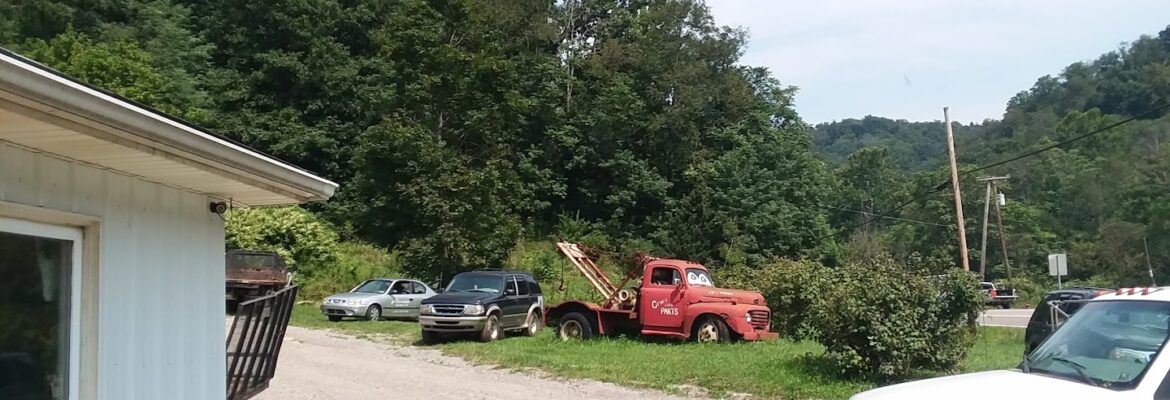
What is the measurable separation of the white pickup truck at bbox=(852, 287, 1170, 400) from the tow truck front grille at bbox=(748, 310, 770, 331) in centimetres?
1461

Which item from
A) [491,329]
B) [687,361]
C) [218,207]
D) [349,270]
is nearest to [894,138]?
[349,270]

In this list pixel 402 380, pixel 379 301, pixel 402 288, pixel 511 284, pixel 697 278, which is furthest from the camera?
pixel 402 288

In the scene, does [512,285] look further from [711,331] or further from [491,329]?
[711,331]

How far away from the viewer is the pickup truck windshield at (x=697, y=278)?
69.2 feet

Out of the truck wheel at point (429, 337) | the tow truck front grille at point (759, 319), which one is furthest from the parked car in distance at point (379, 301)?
the tow truck front grille at point (759, 319)

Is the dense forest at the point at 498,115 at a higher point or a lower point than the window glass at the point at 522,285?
higher

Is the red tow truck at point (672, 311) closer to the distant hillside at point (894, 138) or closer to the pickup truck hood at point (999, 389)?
the pickup truck hood at point (999, 389)

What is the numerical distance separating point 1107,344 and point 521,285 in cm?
1856

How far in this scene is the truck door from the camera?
68.0 feet

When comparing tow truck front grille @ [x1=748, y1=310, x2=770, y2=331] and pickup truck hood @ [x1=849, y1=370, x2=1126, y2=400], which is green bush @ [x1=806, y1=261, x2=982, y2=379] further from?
pickup truck hood @ [x1=849, y1=370, x2=1126, y2=400]

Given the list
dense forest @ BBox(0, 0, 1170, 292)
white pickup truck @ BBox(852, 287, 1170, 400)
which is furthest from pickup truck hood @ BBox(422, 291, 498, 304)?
white pickup truck @ BBox(852, 287, 1170, 400)

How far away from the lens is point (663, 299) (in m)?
20.9

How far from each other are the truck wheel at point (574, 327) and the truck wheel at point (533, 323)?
1.07 m

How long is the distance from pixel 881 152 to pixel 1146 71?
35.3 meters
